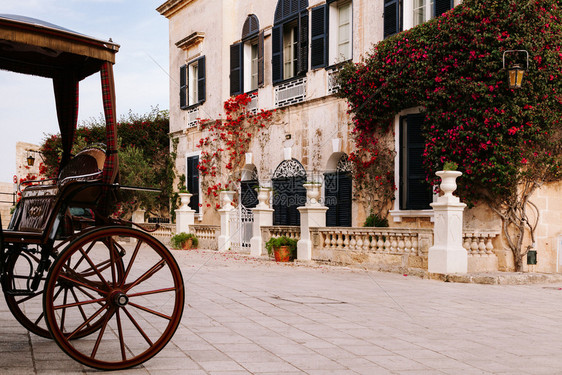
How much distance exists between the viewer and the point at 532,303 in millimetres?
8234

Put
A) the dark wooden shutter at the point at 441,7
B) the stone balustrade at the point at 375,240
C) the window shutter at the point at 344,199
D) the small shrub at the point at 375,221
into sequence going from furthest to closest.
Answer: the window shutter at the point at 344,199 → the small shrub at the point at 375,221 → the dark wooden shutter at the point at 441,7 → the stone balustrade at the point at 375,240

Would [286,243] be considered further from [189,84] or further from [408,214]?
[189,84]

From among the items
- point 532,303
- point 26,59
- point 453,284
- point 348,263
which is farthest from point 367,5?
point 26,59

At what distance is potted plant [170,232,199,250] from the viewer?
1961 centimetres

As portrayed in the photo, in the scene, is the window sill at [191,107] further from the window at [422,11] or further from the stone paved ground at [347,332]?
the stone paved ground at [347,332]

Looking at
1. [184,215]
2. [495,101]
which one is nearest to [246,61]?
[184,215]

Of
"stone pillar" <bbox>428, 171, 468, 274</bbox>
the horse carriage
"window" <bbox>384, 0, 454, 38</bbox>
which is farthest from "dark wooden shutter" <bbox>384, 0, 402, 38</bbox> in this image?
the horse carriage

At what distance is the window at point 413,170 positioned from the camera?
1342cm

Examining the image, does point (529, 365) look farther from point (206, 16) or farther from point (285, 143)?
point (206, 16)

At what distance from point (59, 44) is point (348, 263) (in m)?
9.43

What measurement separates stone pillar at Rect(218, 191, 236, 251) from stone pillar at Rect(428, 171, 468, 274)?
319 inches

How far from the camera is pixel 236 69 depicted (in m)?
20.3

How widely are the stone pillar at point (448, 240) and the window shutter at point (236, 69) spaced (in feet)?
34.6

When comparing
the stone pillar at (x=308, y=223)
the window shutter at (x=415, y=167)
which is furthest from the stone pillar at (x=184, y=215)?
the window shutter at (x=415, y=167)
